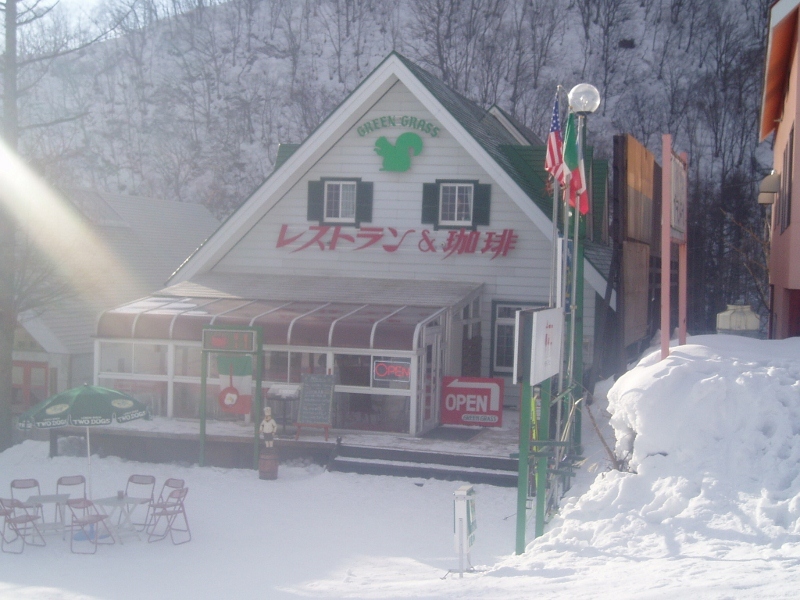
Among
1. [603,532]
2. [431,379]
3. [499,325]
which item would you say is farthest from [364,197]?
[603,532]

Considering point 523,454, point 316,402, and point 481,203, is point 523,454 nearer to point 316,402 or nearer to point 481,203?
point 316,402

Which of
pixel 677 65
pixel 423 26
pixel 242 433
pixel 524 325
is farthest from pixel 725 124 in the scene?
pixel 524 325

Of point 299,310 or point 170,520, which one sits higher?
point 299,310

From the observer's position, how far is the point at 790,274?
35.5ft

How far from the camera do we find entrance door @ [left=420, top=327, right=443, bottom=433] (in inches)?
601

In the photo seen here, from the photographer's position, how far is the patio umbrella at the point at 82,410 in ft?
36.7

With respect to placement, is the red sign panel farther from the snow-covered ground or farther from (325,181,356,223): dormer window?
(325,181,356,223): dormer window

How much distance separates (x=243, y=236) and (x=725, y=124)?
42530mm

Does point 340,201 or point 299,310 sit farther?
point 340,201

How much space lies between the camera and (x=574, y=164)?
9875 mm

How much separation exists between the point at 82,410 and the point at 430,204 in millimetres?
8867

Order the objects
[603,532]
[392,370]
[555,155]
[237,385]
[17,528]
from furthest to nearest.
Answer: [237,385] → [392,370] → [17,528] → [555,155] → [603,532]

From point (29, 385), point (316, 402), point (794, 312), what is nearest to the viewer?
point (794, 312)

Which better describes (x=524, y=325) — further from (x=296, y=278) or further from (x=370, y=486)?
(x=296, y=278)
